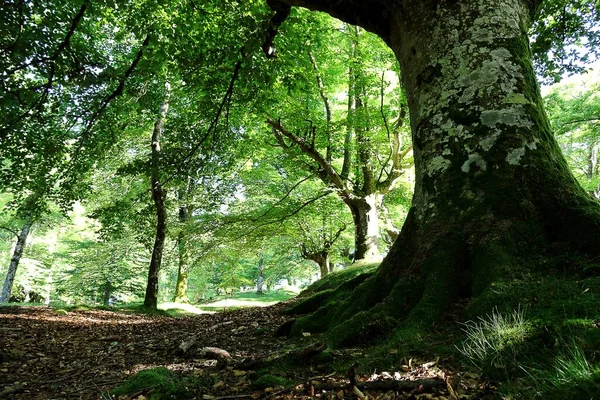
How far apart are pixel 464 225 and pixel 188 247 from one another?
11569mm

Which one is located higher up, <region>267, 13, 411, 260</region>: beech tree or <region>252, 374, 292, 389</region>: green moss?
<region>267, 13, 411, 260</region>: beech tree

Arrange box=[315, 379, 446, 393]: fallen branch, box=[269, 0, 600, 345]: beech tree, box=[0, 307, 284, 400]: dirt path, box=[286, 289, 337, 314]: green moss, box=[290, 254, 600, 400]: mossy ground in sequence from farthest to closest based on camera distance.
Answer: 1. box=[286, 289, 337, 314]: green moss
2. box=[0, 307, 284, 400]: dirt path
3. box=[269, 0, 600, 345]: beech tree
4. box=[315, 379, 446, 393]: fallen branch
5. box=[290, 254, 600, 400]: mossy ground

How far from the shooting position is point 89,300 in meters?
32.1

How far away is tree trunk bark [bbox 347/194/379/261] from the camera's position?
12.3 meters

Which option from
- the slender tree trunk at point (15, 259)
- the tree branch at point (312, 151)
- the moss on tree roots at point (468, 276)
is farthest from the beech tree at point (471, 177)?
the slender tree trunk at point (15, 259)

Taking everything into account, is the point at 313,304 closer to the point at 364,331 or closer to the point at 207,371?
the point at 364,331

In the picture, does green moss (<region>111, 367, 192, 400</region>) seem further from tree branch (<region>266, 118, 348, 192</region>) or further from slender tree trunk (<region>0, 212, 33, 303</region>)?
slender tree trunk (<region>0, 212, 33, 303</region>)

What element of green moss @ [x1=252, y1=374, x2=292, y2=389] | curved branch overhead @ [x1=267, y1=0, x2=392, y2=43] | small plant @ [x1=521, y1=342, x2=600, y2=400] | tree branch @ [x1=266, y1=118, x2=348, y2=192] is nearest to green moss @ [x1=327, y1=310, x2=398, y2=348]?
green moss @ [x1=252, y1=374, x2=292, y2=389]

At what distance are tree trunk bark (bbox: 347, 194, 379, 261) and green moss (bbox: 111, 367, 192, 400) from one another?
10.1 m

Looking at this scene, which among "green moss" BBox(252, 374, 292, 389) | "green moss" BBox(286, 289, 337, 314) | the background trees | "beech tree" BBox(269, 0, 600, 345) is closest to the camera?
"green moss" BBox(252, 374, 292, 389)

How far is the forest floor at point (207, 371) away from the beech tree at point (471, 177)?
0.73 m

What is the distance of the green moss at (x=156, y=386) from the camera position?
7.44ft

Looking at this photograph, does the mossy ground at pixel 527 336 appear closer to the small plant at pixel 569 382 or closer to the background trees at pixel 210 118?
the small plant at pixel 569 382

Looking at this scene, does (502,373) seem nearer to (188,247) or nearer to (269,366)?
(269,366)
